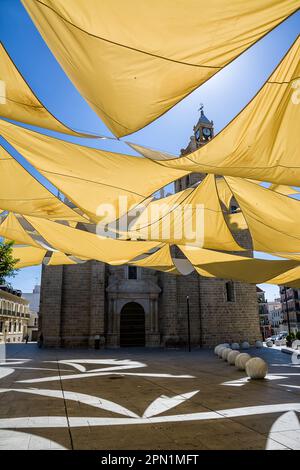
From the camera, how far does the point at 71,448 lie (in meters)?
3.66

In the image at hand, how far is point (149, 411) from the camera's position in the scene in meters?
5.45

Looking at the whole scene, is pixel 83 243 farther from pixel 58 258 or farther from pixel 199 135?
pixel 199 135

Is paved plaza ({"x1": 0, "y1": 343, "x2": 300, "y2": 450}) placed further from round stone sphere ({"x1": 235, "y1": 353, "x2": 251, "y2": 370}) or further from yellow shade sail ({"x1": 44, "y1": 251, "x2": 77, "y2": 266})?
yellow shade sail ({"x1": 44, "y1": 251, "x2": 77, "y2": 266})

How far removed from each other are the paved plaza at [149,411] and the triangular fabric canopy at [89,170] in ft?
13.8

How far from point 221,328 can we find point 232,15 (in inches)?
852

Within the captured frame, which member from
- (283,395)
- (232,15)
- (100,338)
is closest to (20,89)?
(232,15)

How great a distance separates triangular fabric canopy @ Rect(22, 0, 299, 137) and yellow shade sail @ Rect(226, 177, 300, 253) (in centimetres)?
377

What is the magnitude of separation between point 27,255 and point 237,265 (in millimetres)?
8605

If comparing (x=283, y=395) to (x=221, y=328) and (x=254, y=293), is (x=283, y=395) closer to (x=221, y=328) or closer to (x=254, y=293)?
(x=221, y=328)

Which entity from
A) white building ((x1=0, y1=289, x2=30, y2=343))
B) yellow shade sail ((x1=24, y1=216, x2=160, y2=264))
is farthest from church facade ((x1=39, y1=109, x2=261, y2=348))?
white building ((x1=0, y1=289, x2=30, y2=343))

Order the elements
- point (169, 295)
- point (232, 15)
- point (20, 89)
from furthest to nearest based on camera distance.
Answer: point (169, 295) → point (20, 89) → point (232, 15)

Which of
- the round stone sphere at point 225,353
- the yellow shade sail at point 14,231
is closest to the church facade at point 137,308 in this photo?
the round stone sphere at point 225,353

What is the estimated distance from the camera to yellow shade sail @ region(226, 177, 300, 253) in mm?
7078

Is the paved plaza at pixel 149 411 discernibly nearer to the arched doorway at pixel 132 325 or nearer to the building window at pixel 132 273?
the arched doorway at pixel 132 325
